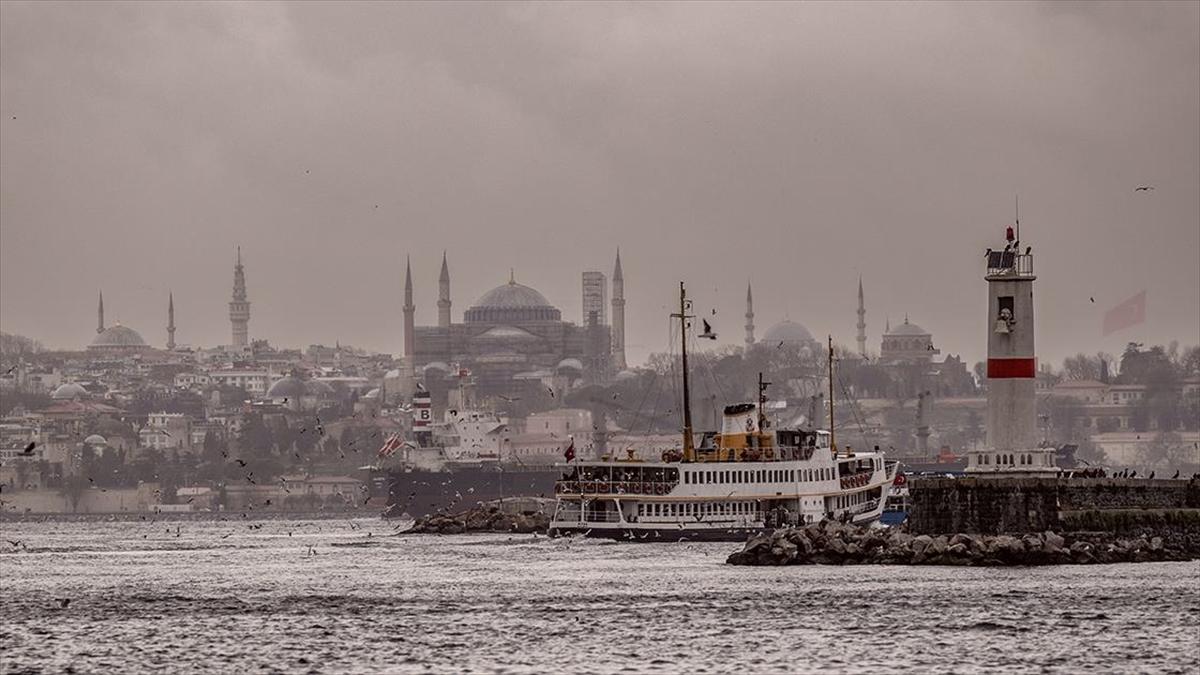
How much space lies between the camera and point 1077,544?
60312 mm

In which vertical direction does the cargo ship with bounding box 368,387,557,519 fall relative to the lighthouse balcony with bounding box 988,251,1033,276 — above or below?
below

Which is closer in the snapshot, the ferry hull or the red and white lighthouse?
the red and white lighthouse

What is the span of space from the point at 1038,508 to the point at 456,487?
86450 mm

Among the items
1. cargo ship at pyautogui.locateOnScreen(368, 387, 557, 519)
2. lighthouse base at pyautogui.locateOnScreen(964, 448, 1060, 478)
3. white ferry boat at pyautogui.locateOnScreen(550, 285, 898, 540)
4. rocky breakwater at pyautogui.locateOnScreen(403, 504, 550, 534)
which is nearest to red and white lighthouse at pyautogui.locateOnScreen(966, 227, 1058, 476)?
lighthouse base at pyautogui.locateOnScreen(964, 448, 1060, 478)

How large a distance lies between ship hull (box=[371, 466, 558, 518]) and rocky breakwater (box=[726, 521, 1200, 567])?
3078 inches

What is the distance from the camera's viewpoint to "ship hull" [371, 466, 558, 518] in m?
144

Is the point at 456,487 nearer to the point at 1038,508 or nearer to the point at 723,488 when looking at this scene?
the point at 723,488

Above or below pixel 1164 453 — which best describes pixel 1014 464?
below

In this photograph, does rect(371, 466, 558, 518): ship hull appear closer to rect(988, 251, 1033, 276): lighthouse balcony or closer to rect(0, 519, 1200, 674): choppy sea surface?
rect(0, 519, 1200, 674): choppy sea surface

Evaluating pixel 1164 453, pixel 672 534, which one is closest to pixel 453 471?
pixel 1164 453

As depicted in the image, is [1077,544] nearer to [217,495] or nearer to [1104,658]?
[1104,658]

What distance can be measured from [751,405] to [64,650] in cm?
3876

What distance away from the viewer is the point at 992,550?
60.3 metres

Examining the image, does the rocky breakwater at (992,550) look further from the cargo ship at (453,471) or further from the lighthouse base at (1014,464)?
the cargo ship at (453,471)
